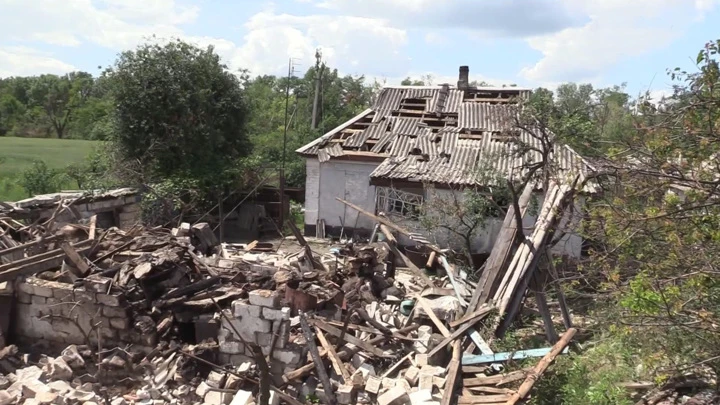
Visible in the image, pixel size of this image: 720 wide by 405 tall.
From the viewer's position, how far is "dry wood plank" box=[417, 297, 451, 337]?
9180 millimetres

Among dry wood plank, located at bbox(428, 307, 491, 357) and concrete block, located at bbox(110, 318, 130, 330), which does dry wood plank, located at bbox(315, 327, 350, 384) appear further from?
concrete block, located at bbox(110, 318, 130, 330)

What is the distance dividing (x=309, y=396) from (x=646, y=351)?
432 centimetres

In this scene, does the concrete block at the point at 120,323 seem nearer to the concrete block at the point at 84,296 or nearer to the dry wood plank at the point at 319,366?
the concrete block at the point at 84,296

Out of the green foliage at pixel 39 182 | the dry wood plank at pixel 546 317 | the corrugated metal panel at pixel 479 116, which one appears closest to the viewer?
the dry wood plank at pixel 546 317

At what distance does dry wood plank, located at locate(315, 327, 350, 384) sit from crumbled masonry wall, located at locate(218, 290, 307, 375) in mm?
344

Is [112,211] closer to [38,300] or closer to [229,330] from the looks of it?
[38,300]

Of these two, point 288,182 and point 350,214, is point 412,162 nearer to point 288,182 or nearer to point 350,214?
point 350,214

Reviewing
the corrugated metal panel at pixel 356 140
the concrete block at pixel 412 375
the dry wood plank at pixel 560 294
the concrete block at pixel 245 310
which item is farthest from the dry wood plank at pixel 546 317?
the corrugated metal panel at pixel 356 140

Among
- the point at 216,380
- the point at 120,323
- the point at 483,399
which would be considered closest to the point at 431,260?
the point at 483,399

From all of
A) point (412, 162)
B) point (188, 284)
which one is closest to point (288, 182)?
point (412, 162)

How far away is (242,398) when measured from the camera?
7316mm

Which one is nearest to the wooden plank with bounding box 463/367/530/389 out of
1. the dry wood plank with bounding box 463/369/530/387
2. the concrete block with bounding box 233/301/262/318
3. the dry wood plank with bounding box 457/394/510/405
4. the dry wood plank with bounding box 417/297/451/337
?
the dry wood plank with bounding box 463/369/530/387

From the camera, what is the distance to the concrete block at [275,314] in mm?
7945

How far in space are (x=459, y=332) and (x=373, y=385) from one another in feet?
5.71
